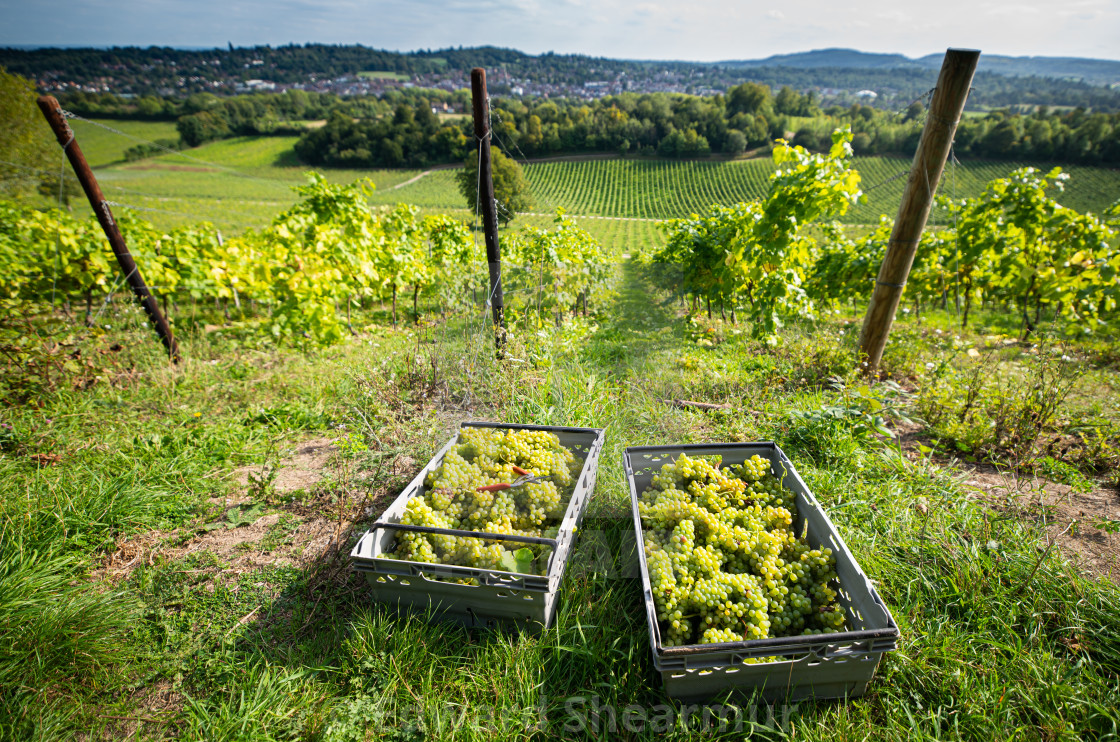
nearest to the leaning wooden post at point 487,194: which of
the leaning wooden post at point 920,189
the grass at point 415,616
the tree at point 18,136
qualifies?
the grass at point 415,616

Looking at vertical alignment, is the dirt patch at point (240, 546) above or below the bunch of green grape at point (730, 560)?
below

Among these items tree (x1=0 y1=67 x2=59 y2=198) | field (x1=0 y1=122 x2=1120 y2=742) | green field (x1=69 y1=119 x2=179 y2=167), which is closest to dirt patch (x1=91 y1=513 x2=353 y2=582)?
field (x1=0 y1=122 x2=1120 y2=742)

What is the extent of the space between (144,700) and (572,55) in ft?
737

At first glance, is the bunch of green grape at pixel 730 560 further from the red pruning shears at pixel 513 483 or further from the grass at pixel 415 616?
the red pruning shears at pixel 513 483

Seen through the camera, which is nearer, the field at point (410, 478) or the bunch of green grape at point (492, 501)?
the field at point (410, 478)

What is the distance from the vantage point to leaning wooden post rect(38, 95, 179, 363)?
166 inches

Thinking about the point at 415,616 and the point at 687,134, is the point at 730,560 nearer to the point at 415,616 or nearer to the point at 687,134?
the point at 415,616

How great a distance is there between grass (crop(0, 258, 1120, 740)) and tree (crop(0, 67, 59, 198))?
28.5m

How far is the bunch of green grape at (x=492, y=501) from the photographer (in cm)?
222

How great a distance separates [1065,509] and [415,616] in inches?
146

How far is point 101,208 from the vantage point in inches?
178

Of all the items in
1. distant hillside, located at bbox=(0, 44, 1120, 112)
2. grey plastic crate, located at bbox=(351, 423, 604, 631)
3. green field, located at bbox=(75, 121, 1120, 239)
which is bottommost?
green field, located at bbox=(75, 121, 1120, 239)

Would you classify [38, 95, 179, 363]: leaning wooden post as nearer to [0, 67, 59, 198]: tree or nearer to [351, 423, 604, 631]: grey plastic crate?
[351, 423, 604, 631]: grey plastic crate

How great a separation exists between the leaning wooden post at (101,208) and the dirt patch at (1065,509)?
23.3 feet
